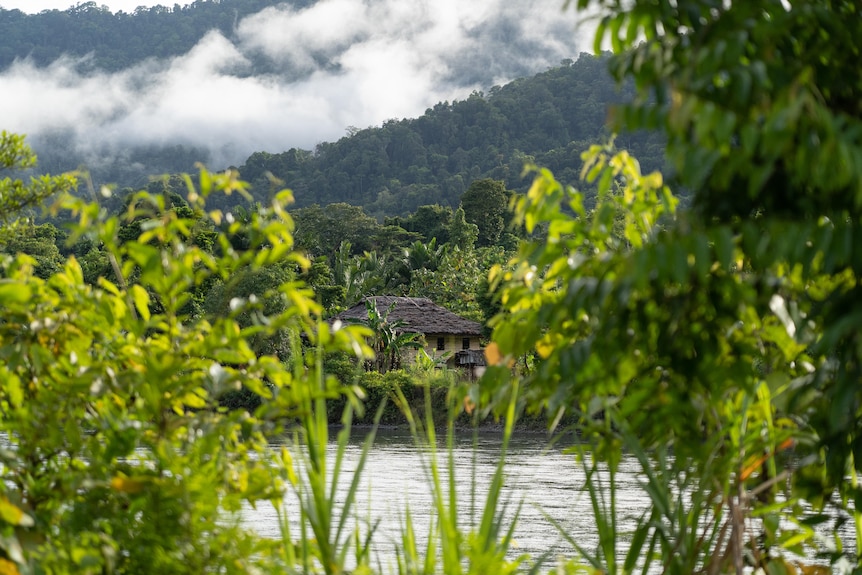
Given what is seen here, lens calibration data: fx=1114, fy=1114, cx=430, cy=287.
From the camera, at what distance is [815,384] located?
2.04 meters

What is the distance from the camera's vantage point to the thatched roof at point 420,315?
41156mm

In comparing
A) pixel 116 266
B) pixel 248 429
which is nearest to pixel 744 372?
pixel 248 429

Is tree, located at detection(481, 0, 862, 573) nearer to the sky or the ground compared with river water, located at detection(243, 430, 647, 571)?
nearer to the sky

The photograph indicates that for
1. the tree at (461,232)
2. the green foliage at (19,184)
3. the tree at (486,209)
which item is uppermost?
the tree at (486,209)

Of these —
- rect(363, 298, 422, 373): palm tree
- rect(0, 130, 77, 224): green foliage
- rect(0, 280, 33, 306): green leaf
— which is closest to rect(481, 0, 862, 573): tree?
rect(0, 280, 33, 306): green leaf

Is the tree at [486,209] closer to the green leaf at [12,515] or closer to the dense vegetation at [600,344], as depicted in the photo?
the dense vegetation at [600,344]

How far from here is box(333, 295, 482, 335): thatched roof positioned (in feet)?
135

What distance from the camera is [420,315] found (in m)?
42.5

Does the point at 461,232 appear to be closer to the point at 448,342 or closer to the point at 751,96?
the point at 448,342

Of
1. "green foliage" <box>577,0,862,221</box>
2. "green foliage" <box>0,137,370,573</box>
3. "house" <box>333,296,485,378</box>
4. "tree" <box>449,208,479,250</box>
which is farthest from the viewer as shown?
"tree" <box>449,208,479,250</box>

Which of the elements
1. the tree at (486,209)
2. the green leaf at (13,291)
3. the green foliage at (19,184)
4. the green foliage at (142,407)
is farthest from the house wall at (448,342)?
the green leaf at (13,291)

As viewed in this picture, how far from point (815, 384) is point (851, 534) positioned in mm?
12232

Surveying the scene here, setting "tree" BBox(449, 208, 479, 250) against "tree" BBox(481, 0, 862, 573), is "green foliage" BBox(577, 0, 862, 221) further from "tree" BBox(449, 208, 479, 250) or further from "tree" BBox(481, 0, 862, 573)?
"tree" BBox(449, 208, 479, 250)

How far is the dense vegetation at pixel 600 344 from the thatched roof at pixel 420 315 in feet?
123
